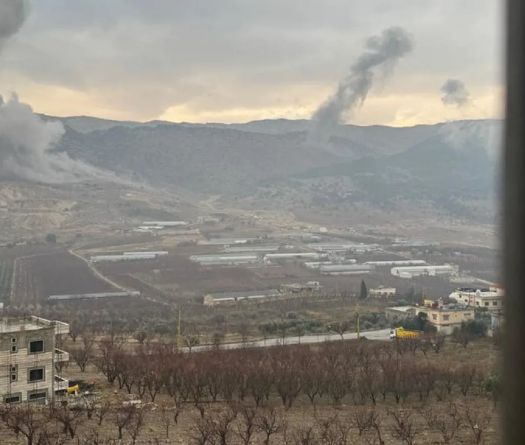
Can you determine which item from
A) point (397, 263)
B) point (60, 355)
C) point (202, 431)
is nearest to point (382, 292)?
point (397, 263)

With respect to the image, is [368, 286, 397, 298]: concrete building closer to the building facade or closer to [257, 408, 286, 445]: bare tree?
the building facade

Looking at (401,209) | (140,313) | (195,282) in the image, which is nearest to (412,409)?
Result: (140,313)

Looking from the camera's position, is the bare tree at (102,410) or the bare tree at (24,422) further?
the bare tree at (102,410)

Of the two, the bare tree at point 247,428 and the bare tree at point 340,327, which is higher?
the bare tree at point 247,428

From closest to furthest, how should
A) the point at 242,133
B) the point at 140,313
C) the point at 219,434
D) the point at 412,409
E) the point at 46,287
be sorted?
1. the point at 219,434
2. the point at 412,409
3. the point at 140,313
4. the point at 46,287
5. the point at 242,133

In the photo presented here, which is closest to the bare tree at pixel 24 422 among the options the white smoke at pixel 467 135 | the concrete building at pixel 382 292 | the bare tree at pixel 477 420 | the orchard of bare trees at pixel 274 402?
the orchard of bare trees at pixel 274 402

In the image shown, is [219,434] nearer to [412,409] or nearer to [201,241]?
[412,409]

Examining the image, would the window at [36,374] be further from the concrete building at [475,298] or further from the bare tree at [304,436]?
the concrete building at [475,298]
